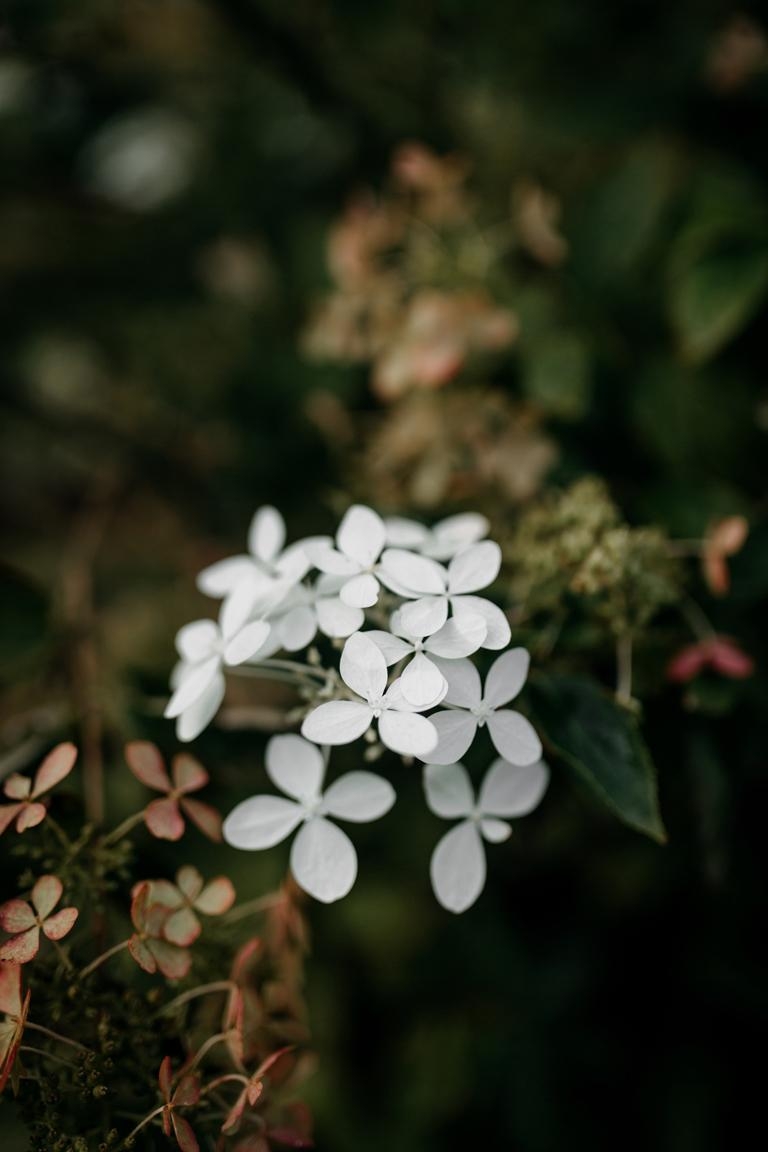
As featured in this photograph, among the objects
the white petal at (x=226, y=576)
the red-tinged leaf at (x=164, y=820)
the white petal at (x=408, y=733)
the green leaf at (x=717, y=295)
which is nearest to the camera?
the white petal at (x=408, y=733)

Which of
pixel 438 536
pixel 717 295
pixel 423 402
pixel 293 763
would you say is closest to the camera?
pixel 293 763

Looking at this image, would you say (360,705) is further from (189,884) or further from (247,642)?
(189,884)

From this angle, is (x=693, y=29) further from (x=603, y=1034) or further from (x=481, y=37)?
(x=603, y=1034)

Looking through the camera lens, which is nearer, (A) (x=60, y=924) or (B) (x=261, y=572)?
(A) (x=60, y=924)

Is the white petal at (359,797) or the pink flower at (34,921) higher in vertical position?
the white petal at (359,797)

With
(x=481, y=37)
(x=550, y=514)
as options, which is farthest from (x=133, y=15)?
(x=550, y=514)

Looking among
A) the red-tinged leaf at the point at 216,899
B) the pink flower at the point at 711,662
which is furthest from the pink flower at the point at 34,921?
the pink flower at the point at 711,662

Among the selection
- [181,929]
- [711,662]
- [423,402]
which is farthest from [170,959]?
[423,402]

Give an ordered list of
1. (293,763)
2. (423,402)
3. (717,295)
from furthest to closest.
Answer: (423,402)
(717,295)
(293,763)

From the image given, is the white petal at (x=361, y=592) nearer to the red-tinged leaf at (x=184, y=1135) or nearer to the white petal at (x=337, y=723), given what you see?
the white petal at (x=337, y=723)
